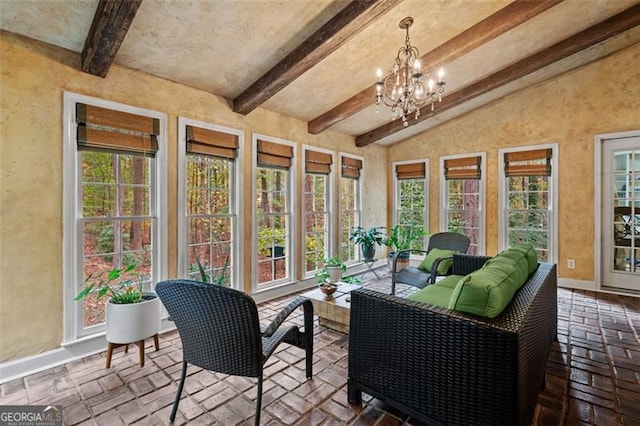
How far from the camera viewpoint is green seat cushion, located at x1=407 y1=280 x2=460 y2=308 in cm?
253

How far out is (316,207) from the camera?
5137mm

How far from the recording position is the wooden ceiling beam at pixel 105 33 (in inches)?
83.0

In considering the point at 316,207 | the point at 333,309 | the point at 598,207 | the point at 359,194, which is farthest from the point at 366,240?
the point at 598,207

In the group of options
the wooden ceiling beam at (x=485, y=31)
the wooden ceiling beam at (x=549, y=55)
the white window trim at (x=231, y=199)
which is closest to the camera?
the wooden ceiling beam at (x=485, y=31)

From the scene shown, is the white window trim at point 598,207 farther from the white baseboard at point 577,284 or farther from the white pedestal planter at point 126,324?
the white pedestal planter at point 126,324

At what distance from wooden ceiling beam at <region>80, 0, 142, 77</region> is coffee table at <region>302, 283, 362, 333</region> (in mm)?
2672

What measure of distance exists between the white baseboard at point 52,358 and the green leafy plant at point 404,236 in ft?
14.9

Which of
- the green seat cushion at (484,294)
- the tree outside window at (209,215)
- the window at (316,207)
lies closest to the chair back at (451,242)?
the window at (316,207)

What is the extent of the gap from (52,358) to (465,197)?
5.94m

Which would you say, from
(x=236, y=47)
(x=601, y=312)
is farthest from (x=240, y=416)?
(x=601, y=312)

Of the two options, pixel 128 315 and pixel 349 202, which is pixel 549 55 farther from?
pixel 128 315

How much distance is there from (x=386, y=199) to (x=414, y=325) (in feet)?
16.5

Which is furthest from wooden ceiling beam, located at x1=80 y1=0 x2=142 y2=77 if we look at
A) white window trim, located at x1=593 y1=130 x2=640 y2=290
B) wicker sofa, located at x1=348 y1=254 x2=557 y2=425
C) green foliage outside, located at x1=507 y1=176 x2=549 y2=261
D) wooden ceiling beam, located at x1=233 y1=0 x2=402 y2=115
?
white window trim, located at x1=593 y1=130 x2=640 y2=290

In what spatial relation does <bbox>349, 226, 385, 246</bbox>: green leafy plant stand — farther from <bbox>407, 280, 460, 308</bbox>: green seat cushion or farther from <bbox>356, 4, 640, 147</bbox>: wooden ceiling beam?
<bbox>407, 280, 460, 308</bbox>: green seat cushion
